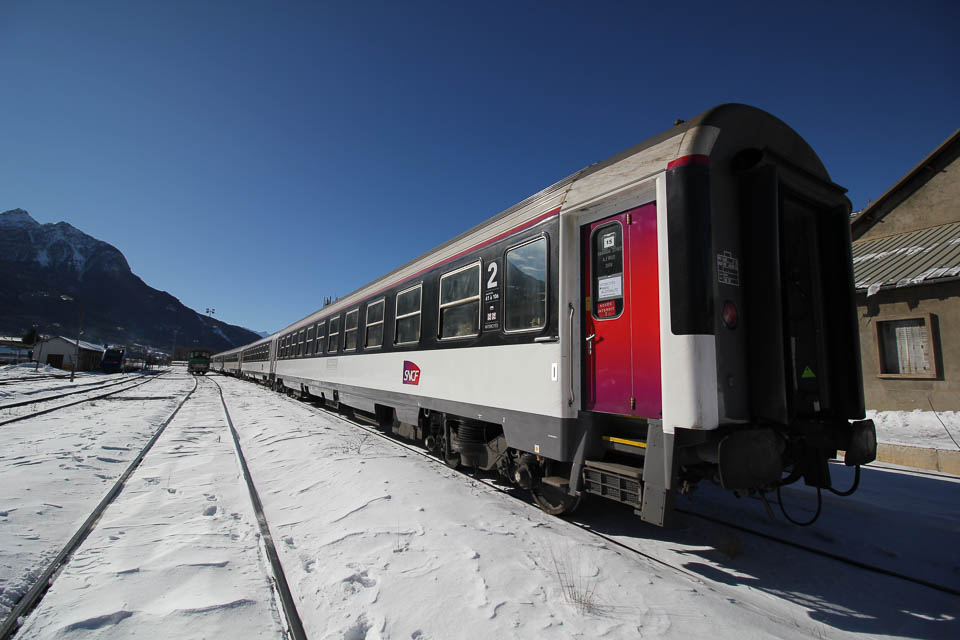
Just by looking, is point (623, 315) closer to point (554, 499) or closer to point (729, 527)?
point (554, 499)

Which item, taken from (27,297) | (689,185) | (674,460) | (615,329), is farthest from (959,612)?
(27,297)

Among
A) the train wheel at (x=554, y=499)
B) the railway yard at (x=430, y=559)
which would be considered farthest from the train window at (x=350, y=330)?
the train wheel at (x=554, y=499)

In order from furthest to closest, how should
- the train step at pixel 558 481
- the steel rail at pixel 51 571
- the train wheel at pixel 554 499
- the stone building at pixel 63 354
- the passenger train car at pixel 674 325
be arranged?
the stone building at pixel 63 354
the train wheel at pixel 554 499
the train step at pixel 558 481
the passenger train car at pixel 674 325
the steel rail at pixel 51 571

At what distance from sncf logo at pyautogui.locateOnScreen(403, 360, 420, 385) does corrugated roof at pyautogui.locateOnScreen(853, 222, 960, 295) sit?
1029 cm

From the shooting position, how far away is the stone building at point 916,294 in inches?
363

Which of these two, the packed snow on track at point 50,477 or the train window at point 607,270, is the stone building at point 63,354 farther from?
the train window at point 607,270

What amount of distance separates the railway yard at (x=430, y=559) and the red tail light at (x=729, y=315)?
182 cm

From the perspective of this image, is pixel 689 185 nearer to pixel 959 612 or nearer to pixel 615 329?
pixel 615 329

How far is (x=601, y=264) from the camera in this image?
3.93 meters

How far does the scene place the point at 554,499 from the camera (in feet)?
14.3

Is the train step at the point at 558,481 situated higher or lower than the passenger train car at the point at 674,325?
lower

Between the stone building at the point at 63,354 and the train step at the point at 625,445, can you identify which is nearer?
the train step at the point at 625,445

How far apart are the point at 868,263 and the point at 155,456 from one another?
52.8 feet

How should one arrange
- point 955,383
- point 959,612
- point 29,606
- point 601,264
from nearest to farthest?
point 29,606
point 959,612
point 601,264
point 955,383
